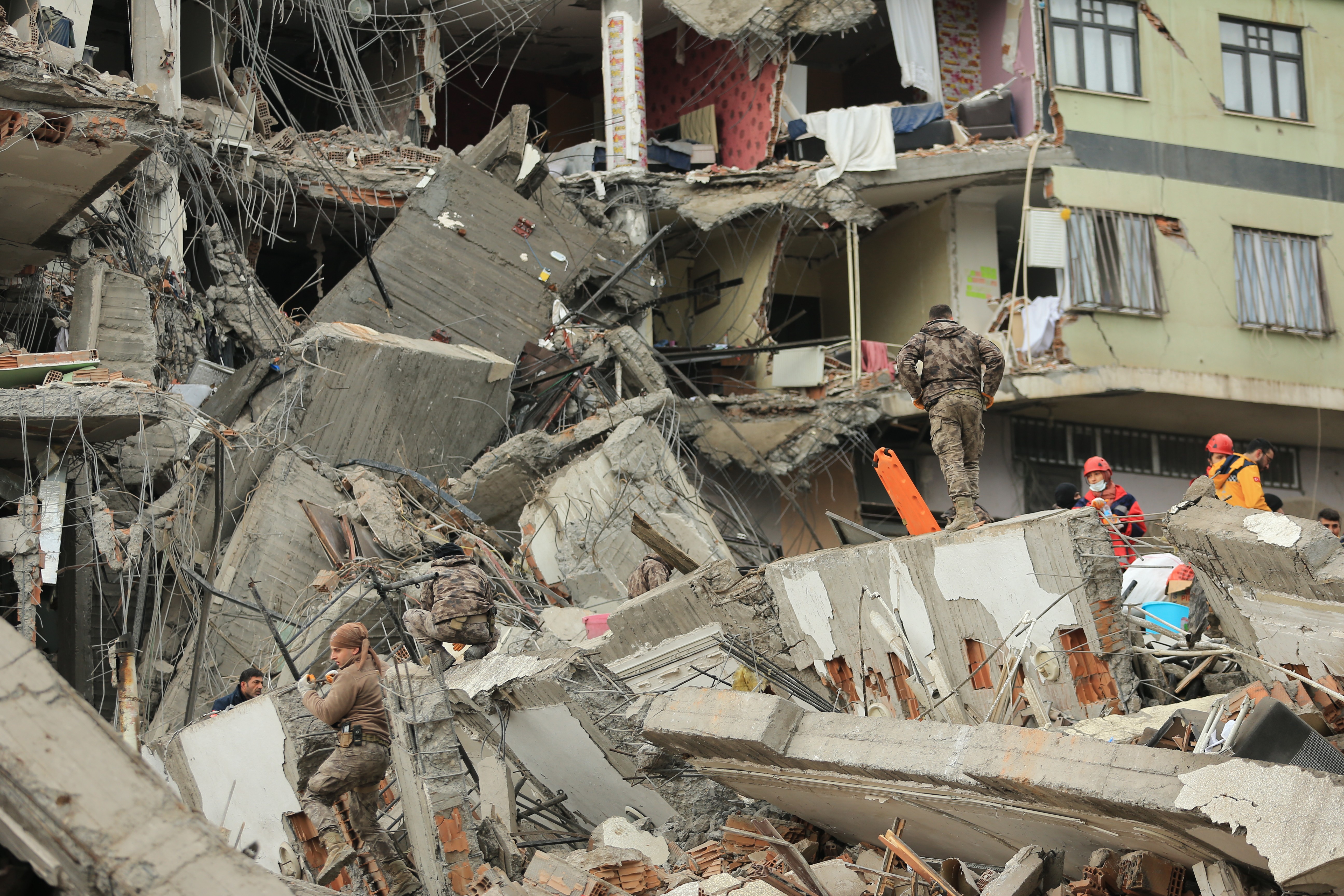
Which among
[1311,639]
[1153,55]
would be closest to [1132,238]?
[1153,55]

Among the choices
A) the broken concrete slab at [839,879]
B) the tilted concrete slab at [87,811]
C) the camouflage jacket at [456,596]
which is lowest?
the broken concrete slab at [839,879]

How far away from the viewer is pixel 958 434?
8539 mm

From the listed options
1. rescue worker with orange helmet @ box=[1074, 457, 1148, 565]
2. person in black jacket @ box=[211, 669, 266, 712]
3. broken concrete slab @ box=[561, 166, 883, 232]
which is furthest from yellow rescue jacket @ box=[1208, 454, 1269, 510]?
broken concrete slab @ box=[561, 166, 883, 232]

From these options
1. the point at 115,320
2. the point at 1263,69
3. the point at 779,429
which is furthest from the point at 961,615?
the point at 1263,69

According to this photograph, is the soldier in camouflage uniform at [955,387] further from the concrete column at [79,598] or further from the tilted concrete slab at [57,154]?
the concrete column at [79,598]

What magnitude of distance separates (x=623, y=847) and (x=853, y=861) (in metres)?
1.24

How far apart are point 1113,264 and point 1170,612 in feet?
36.0

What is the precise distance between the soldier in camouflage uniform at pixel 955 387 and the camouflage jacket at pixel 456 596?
3.02 metres

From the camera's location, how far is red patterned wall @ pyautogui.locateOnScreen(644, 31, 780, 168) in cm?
1833

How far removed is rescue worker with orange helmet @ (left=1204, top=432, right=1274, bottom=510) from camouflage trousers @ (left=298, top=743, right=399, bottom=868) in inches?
231

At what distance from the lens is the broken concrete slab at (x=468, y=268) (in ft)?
48.4

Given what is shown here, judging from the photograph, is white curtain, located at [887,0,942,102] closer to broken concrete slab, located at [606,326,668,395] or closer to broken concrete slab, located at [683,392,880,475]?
broken concrete slab, located at [683,392,880,475]

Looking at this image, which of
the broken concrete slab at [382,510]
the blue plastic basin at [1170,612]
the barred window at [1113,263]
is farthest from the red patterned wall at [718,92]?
the blue plastic basin at [1170,612]

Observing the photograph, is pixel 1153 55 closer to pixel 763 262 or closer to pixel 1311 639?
pixel 763 262
